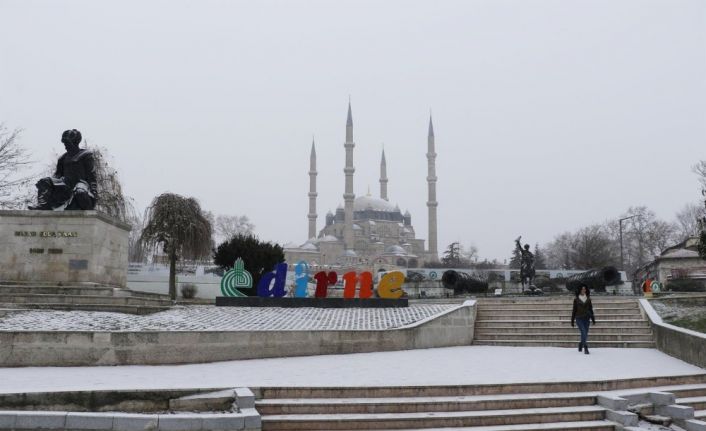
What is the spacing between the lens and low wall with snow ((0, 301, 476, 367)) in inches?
365

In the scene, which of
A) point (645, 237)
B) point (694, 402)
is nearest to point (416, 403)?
point (694, 402)

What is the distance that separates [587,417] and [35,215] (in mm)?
12578

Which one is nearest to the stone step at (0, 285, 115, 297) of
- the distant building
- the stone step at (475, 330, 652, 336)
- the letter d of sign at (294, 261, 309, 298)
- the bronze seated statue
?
the bronze seated statue

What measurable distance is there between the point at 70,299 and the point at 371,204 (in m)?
96.5

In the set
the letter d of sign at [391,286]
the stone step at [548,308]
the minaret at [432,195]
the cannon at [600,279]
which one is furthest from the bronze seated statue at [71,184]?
the minaret at [432,195]

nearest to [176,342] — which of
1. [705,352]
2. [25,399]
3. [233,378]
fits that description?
[233,378]

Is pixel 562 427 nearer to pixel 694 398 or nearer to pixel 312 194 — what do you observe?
pixel 694 398

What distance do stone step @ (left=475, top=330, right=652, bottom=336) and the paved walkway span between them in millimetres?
1410

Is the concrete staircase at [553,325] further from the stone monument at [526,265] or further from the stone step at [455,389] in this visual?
the stone monument at [526,265]

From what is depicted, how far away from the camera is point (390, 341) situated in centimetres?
1236

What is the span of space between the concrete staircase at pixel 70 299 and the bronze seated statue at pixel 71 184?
213 centimetres

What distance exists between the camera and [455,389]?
7953 mm

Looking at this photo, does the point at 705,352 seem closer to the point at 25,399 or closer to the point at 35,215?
the point at 25,399

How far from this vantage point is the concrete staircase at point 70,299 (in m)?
12.5
